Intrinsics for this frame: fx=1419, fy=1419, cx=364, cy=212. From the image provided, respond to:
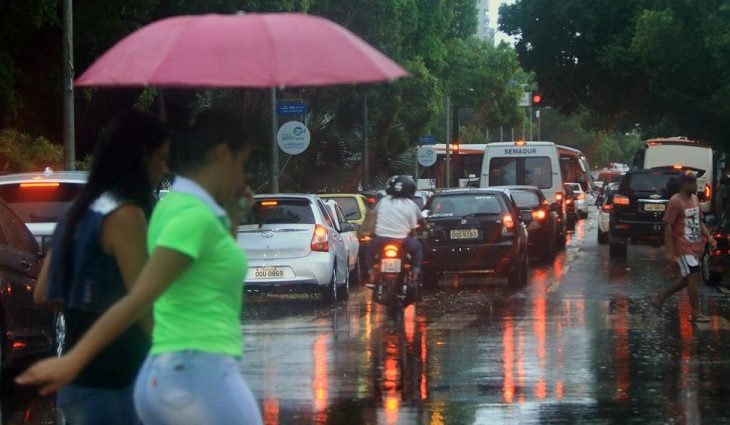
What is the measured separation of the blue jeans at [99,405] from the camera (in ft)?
16.3

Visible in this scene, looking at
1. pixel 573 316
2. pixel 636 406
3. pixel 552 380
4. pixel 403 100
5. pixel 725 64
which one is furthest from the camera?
pixel 403 100

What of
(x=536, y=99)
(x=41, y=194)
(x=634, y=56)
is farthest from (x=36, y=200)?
(x=536, y=99)

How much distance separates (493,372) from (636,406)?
6.50 ft

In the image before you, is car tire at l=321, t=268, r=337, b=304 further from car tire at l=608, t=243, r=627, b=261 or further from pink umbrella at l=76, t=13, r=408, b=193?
pink umbrella at l=76, t=13, r=408, b=193

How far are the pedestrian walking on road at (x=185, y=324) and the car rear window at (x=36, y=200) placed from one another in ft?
32.0

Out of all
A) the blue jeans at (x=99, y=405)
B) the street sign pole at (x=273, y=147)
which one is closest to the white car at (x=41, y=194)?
the blue jeans at (x=99, y=405)

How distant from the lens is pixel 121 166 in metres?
5.10

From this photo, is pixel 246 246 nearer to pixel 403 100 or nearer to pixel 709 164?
pixel 709 164

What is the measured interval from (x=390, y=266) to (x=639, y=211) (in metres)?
13.6

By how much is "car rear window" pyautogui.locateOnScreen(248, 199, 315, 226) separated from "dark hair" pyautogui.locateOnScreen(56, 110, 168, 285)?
46.3 ft

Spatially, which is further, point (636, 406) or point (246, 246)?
point (246, 246)

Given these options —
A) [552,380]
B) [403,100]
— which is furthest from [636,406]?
[403,100]

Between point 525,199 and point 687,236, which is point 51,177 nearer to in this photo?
point 687,236

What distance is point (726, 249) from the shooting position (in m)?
20.9
